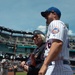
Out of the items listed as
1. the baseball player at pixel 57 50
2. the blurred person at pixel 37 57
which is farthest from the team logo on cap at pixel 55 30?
the blurred person at pixel 37 57

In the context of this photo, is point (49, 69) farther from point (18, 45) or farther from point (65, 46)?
point (18, 45)

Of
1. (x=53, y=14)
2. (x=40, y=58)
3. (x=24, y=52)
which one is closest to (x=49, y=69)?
(x=53, y=14)

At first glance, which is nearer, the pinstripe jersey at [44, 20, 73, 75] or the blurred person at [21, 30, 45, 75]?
the pinstripe jersey at [44, 20, 73, 75]

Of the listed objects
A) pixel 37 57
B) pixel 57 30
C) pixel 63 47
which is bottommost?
pixel 37 57

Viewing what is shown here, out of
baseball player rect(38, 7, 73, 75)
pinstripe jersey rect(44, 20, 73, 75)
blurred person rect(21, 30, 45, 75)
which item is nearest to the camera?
baseball player rect(38, 7, 73, 75)

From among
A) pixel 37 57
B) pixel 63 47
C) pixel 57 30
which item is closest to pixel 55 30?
pixel 57 30

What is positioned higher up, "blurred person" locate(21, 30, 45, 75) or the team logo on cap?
Result: the team logo on cap

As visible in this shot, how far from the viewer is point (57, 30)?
3207 mm

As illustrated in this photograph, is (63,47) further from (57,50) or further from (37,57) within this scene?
(37,57)

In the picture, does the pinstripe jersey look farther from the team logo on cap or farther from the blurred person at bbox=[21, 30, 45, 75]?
the blurred person at bbox=[21, 30, 45, 75]

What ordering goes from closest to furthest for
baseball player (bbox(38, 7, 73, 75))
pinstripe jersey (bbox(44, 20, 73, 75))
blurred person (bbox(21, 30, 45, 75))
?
baseball player (bbox(38, 7, 73, 75))
pinstripe jersey (bbox(44, 20, 73, 75))
blurred person (bbox(21, 30, 45, 75))

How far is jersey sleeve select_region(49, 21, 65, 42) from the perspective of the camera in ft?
10.5

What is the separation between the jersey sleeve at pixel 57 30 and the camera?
3189 mm

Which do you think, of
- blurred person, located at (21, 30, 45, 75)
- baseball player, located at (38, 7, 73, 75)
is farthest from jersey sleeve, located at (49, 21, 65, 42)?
blurred person, located at (21, 30, 45, 75)
